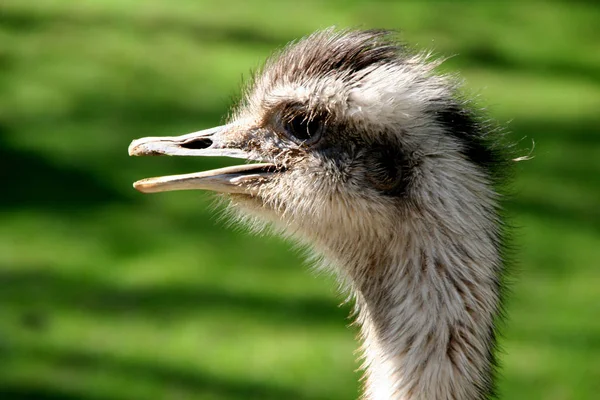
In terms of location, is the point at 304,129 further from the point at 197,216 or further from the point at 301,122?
the point at 197,216

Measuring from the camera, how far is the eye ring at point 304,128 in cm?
278

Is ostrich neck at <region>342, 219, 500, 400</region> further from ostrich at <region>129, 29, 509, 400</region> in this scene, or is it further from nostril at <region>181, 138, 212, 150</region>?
nostril at <region>181, 138, 212, 150</region>

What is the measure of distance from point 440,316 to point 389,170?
35 centimetres

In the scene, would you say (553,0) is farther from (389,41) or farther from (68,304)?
(389,41)

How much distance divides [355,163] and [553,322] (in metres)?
2.30

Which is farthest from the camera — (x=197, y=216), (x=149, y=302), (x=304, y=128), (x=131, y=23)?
(x=131, y=23)

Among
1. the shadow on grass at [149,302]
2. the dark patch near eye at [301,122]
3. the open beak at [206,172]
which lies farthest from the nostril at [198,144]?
the shadow on grass at [149,302]

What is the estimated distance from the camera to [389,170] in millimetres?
2713

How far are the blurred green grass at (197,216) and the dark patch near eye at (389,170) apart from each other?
87cm

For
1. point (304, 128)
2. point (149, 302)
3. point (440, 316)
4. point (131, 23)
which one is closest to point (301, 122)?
point (304, 128)

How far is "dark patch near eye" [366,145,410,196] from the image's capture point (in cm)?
270

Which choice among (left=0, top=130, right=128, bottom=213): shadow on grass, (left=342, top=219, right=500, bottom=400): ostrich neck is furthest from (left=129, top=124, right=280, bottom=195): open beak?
(left=0, top=130, right=128, bottom=213): shadow on grass

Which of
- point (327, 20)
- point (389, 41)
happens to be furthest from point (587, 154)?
point (389, 41)

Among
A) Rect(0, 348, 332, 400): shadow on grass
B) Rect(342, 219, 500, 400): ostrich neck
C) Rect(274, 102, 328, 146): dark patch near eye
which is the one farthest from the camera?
Rect(0, 348, 332, 400): shadow on grass
